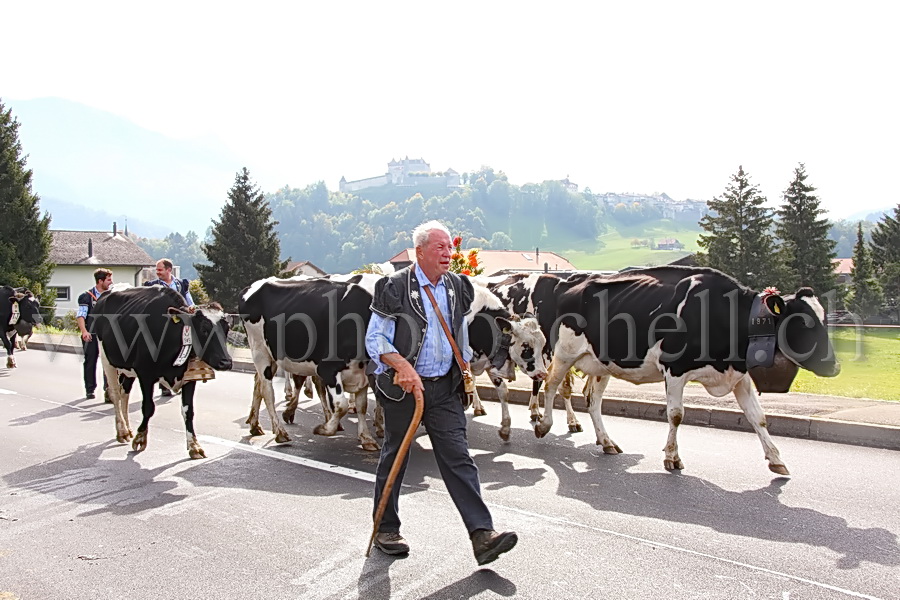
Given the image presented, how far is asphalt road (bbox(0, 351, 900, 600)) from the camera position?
4.75 metres

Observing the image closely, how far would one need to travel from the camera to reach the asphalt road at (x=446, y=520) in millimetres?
4746

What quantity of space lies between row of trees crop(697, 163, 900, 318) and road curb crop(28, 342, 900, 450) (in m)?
44.8

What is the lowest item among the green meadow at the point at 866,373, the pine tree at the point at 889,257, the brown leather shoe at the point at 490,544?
the green meadow at the point at 866,373

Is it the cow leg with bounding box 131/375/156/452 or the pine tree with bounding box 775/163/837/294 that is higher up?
the pine tree with bounding box 775/163/837/294

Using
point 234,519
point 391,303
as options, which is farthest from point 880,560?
point 234,519

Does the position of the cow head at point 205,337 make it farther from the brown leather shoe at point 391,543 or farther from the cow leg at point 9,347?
the cow leg at point 9,347

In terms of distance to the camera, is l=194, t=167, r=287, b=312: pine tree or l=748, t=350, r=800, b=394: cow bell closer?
l=748, t=350, r=800, b=394: cow bell

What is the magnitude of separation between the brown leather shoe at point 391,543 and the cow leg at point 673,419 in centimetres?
357

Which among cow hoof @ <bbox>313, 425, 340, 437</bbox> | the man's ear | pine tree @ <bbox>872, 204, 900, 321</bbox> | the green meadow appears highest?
pine tree @ <bbox>872, 204, 900, 321</bbox>

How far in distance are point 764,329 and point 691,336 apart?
0.73 m

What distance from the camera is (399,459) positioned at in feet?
16.4

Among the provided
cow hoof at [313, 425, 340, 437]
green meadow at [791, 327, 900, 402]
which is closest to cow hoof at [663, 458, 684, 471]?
green meadow at [791, 327, 900, 402]

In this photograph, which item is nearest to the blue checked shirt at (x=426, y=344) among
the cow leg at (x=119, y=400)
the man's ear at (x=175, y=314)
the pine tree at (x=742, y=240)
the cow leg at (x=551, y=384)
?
A: the cow leg at (x=551, y=384)

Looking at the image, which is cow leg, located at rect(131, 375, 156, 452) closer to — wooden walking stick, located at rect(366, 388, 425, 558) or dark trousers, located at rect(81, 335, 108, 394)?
wooden walking stick, located at rect(366, 388, 425, 558)
